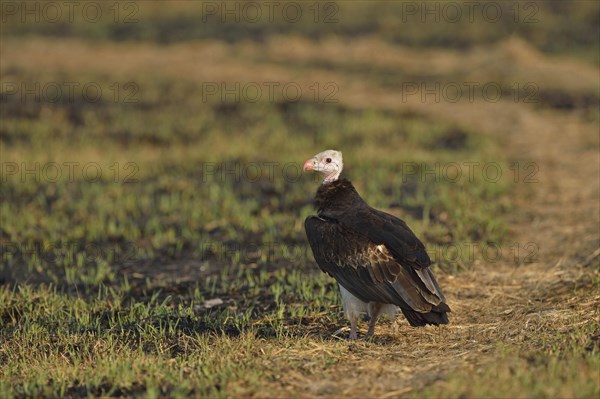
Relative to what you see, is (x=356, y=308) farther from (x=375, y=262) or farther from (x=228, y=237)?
(x=228, y=237)

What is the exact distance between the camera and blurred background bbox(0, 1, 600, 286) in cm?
1109

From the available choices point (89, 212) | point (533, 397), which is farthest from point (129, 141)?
point (533, 397)

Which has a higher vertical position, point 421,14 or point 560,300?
point 421,14

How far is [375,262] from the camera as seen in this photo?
6.99 m

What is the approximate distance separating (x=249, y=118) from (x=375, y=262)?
11582mm

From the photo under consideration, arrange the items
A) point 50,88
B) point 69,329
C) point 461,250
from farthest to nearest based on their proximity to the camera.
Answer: point 50,88 → point 461,250 → point 69,329

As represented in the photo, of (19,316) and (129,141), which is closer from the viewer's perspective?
(19,316)

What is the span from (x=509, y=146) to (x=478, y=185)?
→ 3.69 metres

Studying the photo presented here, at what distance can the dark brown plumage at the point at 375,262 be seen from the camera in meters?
6.76

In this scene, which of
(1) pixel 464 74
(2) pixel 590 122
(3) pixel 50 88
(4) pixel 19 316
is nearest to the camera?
(4) pixel 19 316

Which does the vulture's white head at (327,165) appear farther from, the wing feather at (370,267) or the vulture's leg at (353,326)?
the vulture's leg at (353,326)

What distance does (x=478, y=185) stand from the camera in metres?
13.1

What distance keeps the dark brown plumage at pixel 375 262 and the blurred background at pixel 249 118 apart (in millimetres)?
2341

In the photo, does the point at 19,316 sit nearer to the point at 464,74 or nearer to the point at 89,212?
the point at 89,212
